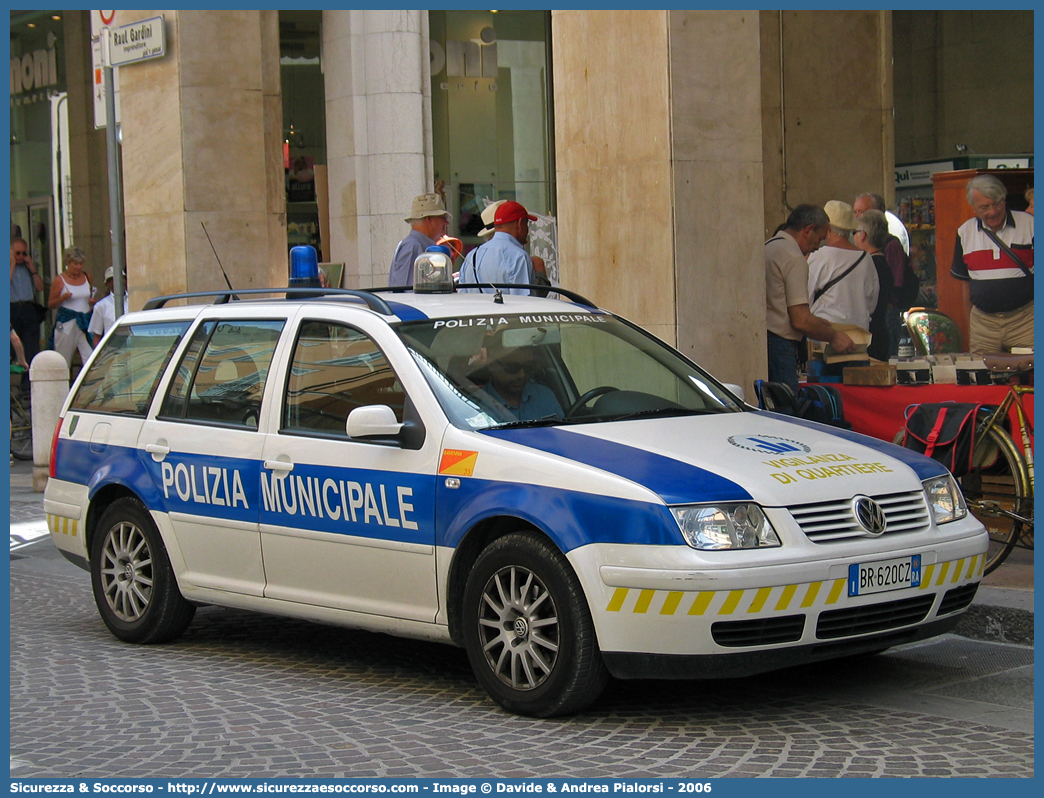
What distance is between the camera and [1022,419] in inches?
335

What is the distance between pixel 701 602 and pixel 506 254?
17.3ft

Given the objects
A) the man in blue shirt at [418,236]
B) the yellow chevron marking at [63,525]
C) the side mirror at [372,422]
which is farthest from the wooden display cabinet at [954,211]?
the yellow chevron marking at [63,525]

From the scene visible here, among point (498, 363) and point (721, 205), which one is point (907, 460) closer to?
point (498, 363)

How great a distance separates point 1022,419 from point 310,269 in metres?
4.16

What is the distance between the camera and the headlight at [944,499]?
19.5 feet

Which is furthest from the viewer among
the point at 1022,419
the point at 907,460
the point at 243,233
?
the point at 243,233

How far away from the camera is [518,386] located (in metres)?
6.37

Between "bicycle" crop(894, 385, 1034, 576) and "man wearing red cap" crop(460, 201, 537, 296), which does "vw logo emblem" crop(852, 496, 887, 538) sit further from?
"man wearing red cap" crop(460, 201, 537, 296)

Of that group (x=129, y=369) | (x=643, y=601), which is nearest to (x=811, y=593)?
(x=643, y=601)

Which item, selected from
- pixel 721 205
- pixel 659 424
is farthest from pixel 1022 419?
pixel 659 424

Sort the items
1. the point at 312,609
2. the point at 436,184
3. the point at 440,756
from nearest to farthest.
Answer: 1. the point at 440,756
2. the point at 312,609
3. the point at 436,184

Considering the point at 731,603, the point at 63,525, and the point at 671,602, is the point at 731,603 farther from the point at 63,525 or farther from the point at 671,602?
the point at 63,525

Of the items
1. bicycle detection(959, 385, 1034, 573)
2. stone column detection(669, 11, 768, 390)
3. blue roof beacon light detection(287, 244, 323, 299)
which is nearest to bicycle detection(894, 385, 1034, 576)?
bicycle detection(959, 385, 1034, 573)

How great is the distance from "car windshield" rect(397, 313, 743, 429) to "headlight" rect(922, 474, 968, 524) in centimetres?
107
